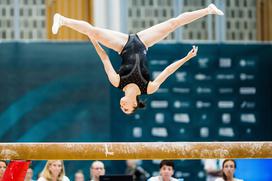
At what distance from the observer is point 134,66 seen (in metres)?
8.41

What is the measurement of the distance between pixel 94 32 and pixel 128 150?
4.22 feet

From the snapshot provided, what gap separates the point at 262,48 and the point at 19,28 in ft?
13.3

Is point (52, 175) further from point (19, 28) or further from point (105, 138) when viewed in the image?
point (19, 28)

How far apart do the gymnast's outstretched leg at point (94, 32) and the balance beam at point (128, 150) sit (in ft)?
3.66

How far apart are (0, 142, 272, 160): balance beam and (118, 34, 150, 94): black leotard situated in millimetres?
717

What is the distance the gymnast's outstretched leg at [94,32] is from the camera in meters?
8.21

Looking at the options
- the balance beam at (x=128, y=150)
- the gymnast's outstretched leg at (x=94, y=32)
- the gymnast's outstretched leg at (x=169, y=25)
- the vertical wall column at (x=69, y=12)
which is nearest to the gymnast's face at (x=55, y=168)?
the balance beam at (x=128, y=150)

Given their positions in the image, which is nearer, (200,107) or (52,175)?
(52,175)

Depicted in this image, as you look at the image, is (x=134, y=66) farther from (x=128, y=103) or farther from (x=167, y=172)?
(x=167, y=172)

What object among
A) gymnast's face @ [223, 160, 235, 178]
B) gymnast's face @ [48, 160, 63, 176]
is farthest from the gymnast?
gymnast's face @ [223, 160, 235, 178]

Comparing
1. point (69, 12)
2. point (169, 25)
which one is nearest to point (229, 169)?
point (169, 25)

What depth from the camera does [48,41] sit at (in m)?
12.8

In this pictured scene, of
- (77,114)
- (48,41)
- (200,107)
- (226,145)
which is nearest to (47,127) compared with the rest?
(77,114)

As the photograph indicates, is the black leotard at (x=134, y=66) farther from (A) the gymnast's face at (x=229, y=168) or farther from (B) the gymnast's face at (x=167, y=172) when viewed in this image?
(A) the gymnast's face at (x=229, y=168)
